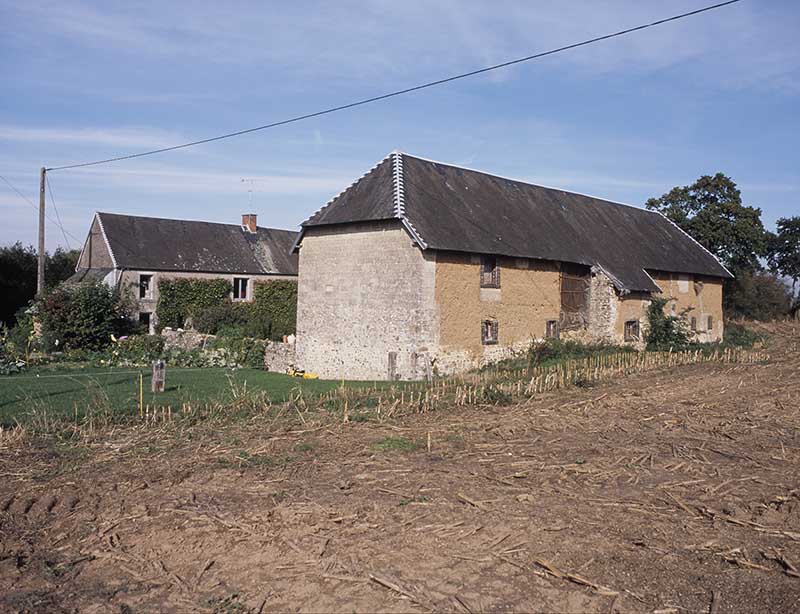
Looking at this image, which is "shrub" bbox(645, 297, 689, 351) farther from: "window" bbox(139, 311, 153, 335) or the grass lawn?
"window" bbox(139, 311, 153, 335)

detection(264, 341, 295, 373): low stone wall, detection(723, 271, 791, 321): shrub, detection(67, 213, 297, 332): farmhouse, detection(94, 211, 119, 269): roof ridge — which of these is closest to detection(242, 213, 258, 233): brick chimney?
detection(67, 213, 297, 332): farmhouse

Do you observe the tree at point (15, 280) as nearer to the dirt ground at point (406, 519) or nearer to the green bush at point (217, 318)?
the green bush at point (217, 318)

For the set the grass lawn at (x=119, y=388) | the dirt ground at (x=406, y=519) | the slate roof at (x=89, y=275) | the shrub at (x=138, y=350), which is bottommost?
the dirt ground at (x=406, y=519)

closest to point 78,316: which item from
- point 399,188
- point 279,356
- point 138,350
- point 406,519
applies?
point 138,350

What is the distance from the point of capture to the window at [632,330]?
3134 cm

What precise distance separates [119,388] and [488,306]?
11553 millimetres

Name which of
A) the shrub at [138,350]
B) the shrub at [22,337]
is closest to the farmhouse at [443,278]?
the shrub at [138,350]

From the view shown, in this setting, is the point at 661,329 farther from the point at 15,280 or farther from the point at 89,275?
the point at 15,280

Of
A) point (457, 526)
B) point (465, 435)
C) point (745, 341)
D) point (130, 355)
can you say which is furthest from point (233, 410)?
point (745, 341)

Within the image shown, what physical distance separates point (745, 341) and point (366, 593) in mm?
36678

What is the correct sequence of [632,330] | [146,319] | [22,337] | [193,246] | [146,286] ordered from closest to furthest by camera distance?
[632,330] → [22,337] → [146,319] → [146,286] → [193,246]

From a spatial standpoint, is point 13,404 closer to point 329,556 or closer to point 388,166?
point 329,556

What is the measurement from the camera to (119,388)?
65.4 ft

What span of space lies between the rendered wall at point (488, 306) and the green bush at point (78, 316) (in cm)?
1571
